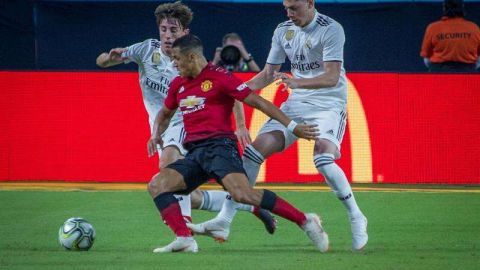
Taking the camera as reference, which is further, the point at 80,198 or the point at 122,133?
the point at 122,133

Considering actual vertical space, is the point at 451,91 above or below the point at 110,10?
below

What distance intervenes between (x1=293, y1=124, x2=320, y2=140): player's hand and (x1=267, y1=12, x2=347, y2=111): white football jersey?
0.94 m

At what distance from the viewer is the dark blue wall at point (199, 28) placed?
18422mm

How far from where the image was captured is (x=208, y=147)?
9.47 m

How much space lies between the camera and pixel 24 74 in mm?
16812

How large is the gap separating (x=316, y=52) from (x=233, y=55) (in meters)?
7.14

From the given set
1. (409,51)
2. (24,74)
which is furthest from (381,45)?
(24,74)

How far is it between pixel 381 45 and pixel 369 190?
141 inches

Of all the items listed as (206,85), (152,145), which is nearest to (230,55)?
(152,145)

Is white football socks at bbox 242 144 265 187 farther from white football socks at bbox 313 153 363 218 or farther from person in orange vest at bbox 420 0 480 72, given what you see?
person in orange vest at bbox 420 0 480 72

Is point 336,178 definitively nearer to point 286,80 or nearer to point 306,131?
point 306,131

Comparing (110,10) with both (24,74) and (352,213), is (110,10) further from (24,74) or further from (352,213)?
(352,213)

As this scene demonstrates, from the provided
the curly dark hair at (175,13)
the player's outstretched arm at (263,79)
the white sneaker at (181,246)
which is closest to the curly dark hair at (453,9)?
the curly dark hair at (175,13)

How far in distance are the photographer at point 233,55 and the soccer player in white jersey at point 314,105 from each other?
6790 mm
